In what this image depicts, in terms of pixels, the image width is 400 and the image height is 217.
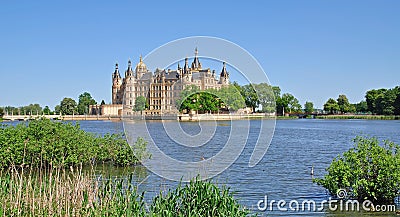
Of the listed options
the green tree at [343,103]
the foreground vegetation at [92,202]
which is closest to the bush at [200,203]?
the foreground vegetation at [92,202]

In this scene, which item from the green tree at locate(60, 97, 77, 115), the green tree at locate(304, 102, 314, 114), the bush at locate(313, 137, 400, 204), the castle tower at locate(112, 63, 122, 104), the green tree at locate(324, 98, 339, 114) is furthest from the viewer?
the green tree at locate(304, 102, 314, 114)

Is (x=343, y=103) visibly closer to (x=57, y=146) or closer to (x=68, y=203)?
(x=57, y=146)

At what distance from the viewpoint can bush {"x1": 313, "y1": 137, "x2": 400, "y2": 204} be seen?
1173cm

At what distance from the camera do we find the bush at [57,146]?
17438 mm

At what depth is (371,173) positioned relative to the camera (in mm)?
11992

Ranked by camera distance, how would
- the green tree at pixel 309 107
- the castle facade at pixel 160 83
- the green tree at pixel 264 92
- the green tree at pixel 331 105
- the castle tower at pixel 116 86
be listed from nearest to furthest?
1. the green tree at pixel 264 92
2. the castle facade at pixel 160 83
3. the green tree at pixel 331 105
4. the castle tower at pixel 116 86
5. the green tree at pixel 309 107

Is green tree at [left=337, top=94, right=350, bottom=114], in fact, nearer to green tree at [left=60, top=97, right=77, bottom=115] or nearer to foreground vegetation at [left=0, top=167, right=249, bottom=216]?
green tree at [left=60, top=97, right=77, bottom=115]

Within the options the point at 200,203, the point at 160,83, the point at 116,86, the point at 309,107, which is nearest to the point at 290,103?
the point at 309,107

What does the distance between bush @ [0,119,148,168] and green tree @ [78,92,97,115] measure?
123935 mm

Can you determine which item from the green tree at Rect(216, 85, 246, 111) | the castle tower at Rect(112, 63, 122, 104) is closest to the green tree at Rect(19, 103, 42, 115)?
the castle tower at Rect(112, 63, 122, 104)

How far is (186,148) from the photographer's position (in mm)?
30984

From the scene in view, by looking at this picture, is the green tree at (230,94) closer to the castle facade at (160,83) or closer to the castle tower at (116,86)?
the castle facade at (160,83)

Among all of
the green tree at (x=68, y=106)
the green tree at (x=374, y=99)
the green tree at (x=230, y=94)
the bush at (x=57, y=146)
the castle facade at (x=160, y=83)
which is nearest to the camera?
the bush at (x=57, y=146)

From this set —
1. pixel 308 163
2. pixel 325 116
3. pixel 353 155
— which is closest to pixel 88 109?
pixel 325 116
